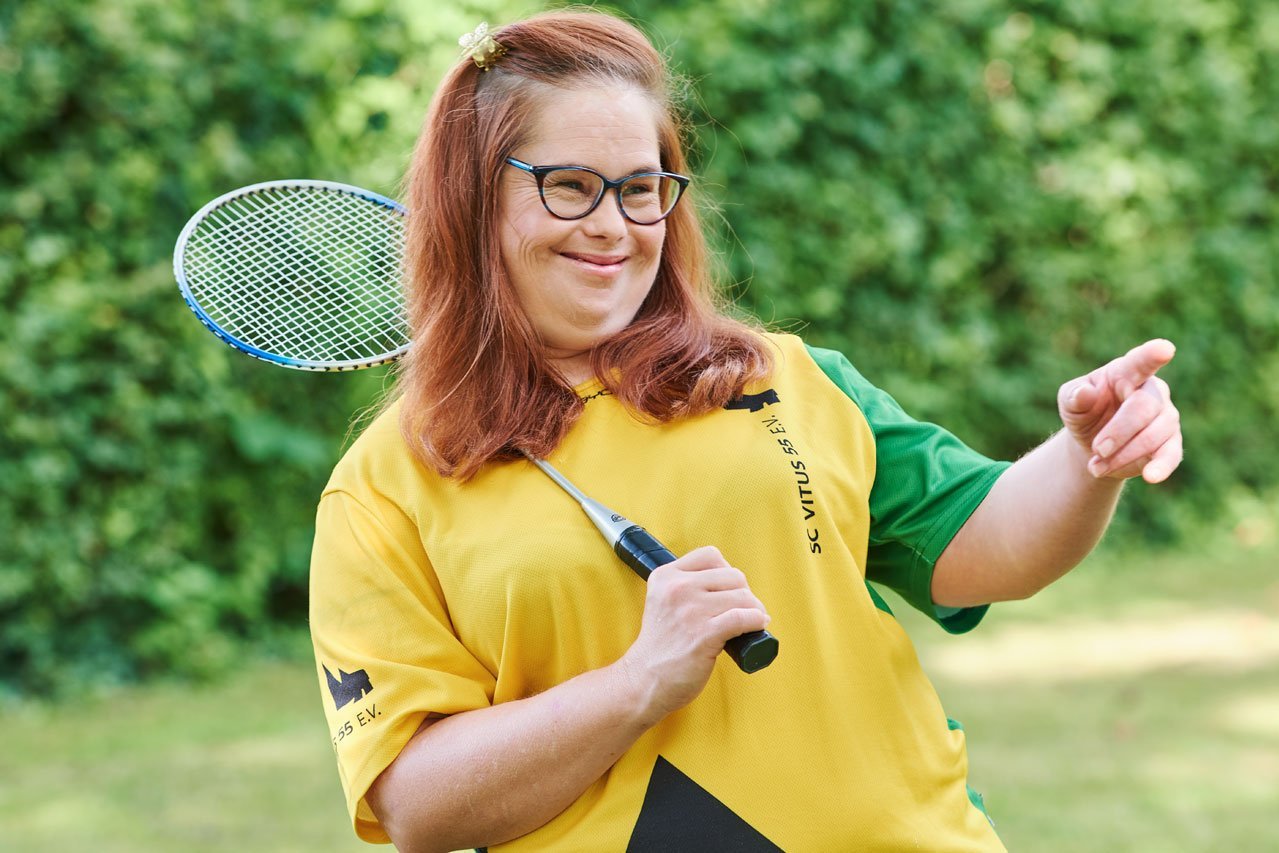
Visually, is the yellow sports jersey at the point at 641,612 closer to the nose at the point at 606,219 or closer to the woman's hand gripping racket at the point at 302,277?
the nose at the point at 606,219

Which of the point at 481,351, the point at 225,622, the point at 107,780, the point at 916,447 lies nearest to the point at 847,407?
the point at 916,447

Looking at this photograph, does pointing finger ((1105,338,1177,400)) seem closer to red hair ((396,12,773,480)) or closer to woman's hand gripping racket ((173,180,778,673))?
red hair ((396,12,773,480))

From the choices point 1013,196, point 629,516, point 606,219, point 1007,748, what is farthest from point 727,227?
point 629,516

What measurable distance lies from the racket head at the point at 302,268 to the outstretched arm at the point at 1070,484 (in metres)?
1.09

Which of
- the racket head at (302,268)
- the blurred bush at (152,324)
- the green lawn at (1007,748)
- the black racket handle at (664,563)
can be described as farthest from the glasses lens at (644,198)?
the blurred bush at (152,324)

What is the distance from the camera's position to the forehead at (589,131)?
7.25 ft

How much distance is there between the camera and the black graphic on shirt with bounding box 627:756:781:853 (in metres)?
2.06

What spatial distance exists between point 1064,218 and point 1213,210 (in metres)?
1.09

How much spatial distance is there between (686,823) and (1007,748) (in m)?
3.61

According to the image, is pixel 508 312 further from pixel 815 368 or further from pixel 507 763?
pixel 507 763

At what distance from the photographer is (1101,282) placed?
849cm

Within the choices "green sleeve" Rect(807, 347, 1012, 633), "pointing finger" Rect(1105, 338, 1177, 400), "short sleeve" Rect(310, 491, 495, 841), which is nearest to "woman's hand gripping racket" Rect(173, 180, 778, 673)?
"short sleeve" Rect(310, 491, 495, 841)

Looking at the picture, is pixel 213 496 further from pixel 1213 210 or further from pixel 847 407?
pixel 1213 210

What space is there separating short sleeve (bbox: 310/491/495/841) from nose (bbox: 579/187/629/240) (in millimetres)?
501
